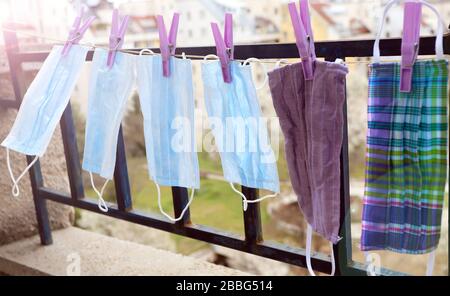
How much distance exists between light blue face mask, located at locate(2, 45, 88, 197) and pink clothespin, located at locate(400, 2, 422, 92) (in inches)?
36.2

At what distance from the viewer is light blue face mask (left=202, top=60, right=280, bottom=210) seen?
3.52 feet

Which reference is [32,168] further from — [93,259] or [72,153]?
[93,259]

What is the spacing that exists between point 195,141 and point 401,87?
573 mm

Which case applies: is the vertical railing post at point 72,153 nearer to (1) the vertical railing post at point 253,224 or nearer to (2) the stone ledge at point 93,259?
(2) the stone ledge at point 93,259

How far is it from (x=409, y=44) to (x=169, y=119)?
638mm

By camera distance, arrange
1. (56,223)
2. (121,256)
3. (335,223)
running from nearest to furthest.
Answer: (335,223)
(121,256)
(56,223)

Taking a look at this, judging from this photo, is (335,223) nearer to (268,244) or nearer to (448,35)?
(268,244)

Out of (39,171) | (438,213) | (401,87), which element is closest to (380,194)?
(438,213)

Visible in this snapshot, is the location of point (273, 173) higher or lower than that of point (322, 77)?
lower

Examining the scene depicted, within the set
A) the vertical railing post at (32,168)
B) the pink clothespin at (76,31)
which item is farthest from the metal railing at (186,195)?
the pink clothespin at (76,31)

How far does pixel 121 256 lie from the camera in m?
1.79

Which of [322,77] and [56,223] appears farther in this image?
[56,223]

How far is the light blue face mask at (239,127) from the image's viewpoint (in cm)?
107
